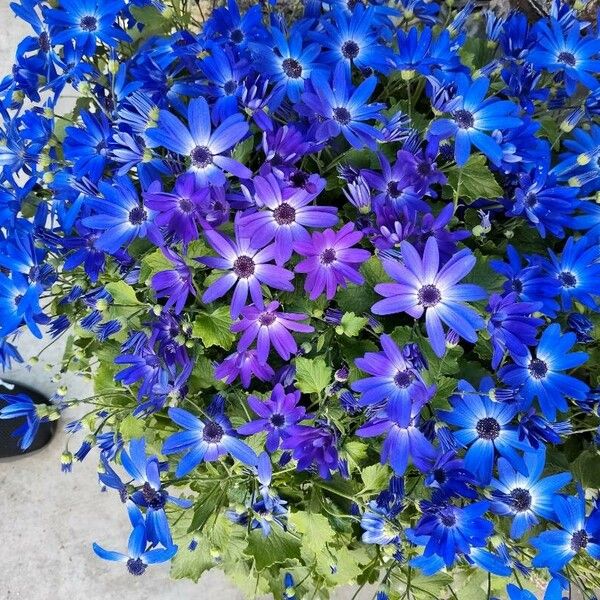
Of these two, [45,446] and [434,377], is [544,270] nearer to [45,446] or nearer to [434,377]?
[434,377]

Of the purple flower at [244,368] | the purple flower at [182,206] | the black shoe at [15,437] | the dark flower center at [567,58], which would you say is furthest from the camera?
the black shoe at [15,437]

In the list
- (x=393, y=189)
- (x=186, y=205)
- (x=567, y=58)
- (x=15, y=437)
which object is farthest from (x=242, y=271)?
(x=15, y=437)

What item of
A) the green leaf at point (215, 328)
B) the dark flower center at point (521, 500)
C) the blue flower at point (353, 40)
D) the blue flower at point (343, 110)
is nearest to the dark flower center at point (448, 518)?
the dark flower center at point (521, 500)

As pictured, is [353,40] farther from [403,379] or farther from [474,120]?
[403,379]

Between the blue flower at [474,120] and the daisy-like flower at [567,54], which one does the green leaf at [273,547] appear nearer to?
the blue flower at [474,120]

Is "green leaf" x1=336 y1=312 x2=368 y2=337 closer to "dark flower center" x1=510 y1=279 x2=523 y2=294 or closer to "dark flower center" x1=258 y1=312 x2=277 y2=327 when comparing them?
"dark flower center" x1=258 y1=312 x2=277 y2=327

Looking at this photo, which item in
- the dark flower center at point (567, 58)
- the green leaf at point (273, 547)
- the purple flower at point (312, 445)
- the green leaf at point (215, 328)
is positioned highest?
the dark flower center at point (567, 58)

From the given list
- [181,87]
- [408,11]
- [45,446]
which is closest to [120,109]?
[181,87]

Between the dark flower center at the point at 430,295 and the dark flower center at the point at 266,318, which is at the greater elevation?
the dark flower center at the point at 430,295
